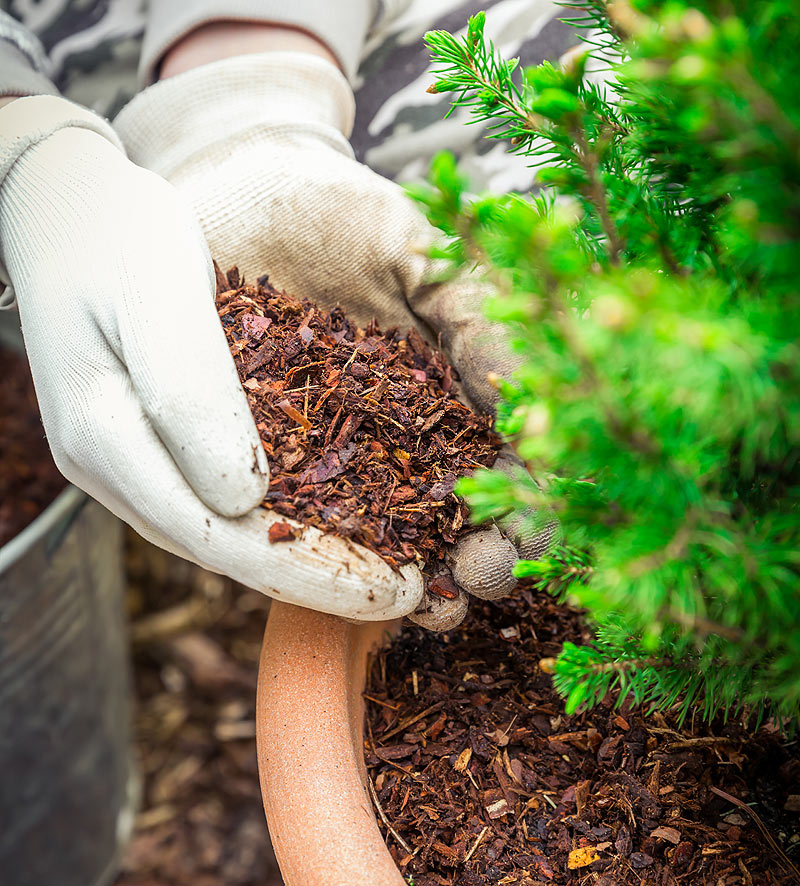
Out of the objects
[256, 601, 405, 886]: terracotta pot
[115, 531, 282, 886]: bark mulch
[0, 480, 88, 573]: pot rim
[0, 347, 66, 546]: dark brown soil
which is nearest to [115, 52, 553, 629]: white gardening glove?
[256, 601, 405, 886]: terracotta pot

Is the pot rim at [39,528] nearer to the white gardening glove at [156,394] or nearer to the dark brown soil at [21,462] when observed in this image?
the dark brown soil at [21,462]

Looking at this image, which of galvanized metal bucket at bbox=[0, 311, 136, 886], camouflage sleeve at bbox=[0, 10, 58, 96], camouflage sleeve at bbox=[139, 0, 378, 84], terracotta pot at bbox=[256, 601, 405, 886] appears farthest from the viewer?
galvanized metal bucket at bbox=[0, 311, 136, 886]

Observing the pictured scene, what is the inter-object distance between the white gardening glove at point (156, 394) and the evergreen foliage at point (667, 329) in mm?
310

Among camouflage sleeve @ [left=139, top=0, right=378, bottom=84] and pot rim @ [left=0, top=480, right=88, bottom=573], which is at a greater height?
camouflage sleeve @ [left=139, top=0, right=378, bottom=84]

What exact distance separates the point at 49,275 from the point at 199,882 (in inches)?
70.1

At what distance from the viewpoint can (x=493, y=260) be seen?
25.2 inches

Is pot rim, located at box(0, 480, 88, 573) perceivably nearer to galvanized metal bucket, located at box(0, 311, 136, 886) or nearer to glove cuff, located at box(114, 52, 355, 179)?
galvanized metal bucket, located at box(0, 311, 136, 886)

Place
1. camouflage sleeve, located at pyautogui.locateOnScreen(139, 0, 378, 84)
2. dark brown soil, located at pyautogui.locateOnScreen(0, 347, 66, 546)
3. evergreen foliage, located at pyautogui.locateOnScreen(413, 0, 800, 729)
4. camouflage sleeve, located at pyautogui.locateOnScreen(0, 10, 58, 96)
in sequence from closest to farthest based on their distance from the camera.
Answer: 1. evergreen foliage, located at pyautogui.locateOnScreen(413, 0, 800, 729)
2. camouflage sleeve, located at pyautogui.locateOnScreen(0, 10, 58, 96)
3. camouflage sleeve, located at pyautogui.locateOnScreen(139, 0, 378, 84)
4. dark brown soil, located at pyautogui.locateOnScreen(0, 347, 66, 546)

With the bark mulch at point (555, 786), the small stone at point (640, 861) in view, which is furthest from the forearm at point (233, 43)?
the small stone at point (640, 861)

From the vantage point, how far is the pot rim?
137 centimetres

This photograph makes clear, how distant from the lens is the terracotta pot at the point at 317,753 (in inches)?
32.4

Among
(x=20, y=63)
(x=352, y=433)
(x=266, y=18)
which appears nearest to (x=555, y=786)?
(x=352, y=433)

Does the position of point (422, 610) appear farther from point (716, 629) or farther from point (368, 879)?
point (716, 629)

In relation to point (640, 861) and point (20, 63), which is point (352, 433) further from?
point (20, 63)
